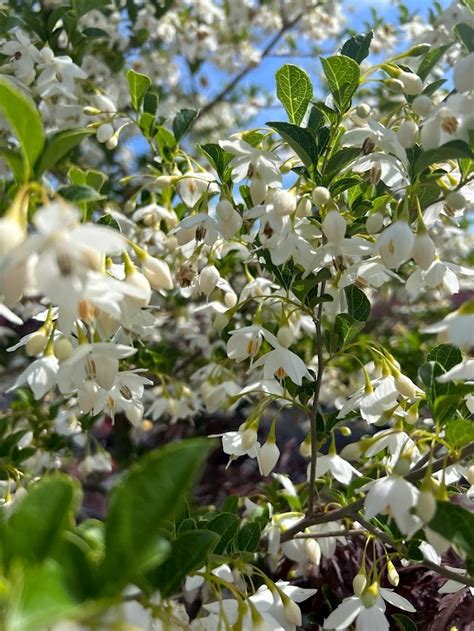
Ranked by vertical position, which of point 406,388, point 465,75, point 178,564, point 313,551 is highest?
point 465,75

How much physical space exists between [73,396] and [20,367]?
1194mm

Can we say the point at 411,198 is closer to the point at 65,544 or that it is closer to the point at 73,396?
the point at 65,544

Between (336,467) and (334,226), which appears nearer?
(334,226)

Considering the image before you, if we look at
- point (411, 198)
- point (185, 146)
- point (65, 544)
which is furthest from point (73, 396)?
point (185, 146)

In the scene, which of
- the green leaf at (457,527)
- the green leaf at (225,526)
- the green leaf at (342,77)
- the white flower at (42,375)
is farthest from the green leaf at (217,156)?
the green leaf at (457,527)

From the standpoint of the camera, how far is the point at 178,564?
2.35ft

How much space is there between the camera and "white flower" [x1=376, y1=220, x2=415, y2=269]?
3.00 feet

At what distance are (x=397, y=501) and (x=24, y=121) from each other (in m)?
0.59

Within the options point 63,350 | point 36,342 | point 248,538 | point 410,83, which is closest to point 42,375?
point 36,342

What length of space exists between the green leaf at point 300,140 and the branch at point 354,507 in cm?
48

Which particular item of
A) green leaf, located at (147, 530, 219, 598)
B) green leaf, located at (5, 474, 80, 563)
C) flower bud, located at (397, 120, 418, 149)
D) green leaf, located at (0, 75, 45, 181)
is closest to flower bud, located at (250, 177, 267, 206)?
flower bud, located at (397, 120, 418, 149)

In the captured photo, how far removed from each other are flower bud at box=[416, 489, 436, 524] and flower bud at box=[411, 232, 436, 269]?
1.16ft

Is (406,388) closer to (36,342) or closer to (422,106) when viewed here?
(422,106)

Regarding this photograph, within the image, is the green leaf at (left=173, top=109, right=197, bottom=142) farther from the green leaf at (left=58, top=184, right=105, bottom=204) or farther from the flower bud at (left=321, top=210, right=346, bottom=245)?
the green leaf at (left=58, top=184, right=105, bottom=204)
